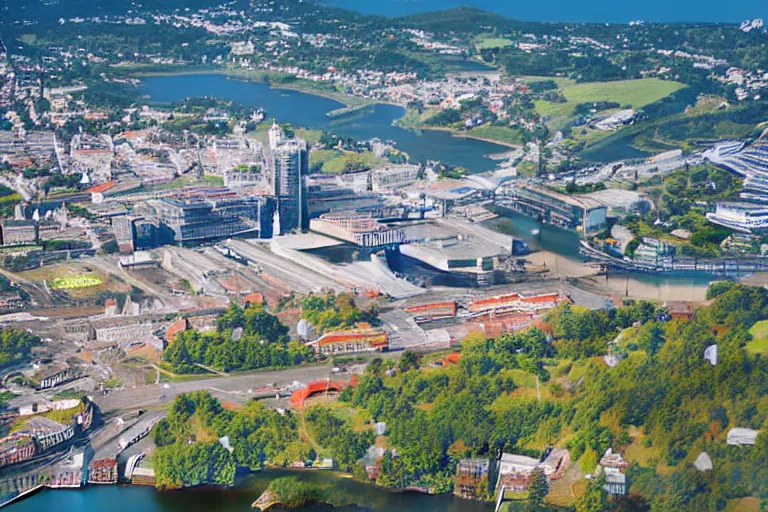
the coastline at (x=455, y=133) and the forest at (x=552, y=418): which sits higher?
the coastline at (x=455, y=133)

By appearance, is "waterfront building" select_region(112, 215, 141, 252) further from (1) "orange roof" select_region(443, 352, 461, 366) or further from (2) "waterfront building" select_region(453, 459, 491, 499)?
(2) "waterfront building" select_region(453, 459, 491, 499)

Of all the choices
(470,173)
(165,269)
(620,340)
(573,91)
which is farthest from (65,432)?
(573,91)

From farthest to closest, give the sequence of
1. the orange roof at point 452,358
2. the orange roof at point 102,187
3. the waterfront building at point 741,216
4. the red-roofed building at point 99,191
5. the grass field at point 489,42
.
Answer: the grass field at point 489,42
the orange roof at point 102,187
the red-roofed building at point 99,191
the waterfront building at point 741,216
the orange roof at point 452,358

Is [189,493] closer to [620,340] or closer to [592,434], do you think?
[592,434]

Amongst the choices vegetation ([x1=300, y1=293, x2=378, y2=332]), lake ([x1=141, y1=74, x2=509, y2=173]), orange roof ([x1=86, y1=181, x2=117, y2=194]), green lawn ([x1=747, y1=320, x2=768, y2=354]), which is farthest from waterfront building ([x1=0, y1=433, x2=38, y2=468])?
lake ([x1=141, y1=74, x2=509, y2=173])

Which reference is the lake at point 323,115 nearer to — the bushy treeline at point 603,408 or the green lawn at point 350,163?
the green lawn at point 350,163

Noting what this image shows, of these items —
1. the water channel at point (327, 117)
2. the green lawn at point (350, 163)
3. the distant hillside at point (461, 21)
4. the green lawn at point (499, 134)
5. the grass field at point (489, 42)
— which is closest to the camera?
the green lawn at point (350, 163)

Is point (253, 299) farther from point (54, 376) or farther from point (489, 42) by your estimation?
point (489, 42)

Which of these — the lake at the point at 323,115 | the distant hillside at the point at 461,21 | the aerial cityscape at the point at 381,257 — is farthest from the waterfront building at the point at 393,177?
the distant hillside at the point at 461,21
